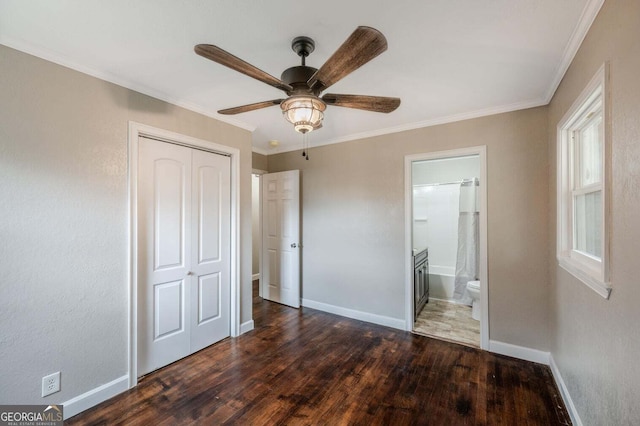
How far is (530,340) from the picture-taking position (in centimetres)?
254

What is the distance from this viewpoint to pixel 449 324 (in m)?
3.38

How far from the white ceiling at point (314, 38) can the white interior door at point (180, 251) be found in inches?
25.8

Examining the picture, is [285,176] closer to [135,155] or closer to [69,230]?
[135,155]

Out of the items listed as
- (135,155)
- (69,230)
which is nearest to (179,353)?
(69,230)

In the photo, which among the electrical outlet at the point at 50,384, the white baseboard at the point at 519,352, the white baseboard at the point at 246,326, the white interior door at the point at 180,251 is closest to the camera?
the electrical outlet at the point at 50,384

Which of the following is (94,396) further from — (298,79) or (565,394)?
(565,394)

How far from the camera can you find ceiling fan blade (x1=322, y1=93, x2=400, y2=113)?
5.32 ft

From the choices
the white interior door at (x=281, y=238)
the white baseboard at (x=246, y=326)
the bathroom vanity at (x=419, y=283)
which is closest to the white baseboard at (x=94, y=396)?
the white baseboard at (x=246, y=326)

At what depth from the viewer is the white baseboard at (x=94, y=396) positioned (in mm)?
1858

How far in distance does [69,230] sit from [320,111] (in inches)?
75.6

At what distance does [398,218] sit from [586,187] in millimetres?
1705

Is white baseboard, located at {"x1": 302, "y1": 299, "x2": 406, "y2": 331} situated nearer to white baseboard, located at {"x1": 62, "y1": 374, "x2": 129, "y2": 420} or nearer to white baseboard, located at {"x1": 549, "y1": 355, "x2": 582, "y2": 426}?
white baseboard, located at {"x1": 549, "y1": 355, "x2": 582, "y2": 426}

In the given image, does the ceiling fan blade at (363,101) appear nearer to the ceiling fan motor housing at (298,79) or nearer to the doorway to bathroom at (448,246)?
the ceiling fan motor housing at (298,79)

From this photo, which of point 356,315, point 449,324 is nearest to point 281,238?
point 356,315
